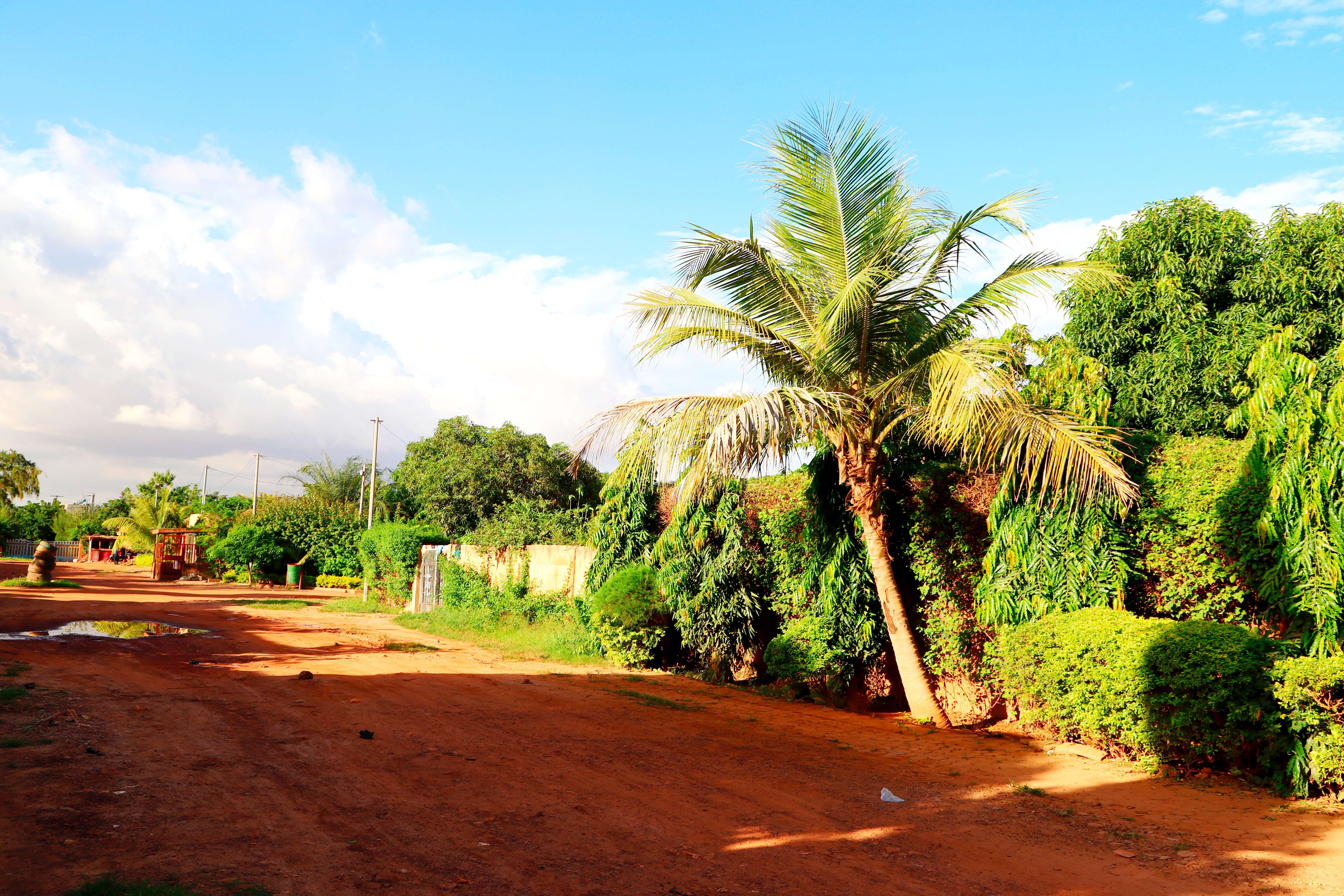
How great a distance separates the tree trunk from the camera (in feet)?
32.7

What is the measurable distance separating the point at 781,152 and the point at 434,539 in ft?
62.9

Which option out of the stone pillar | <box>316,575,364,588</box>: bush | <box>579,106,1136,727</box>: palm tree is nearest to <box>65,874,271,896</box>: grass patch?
<box>579,106,1136,727</box>: palm tree

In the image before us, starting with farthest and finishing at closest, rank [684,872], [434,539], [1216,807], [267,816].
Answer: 1. [434,539]
2. [1216,807]
3. [267,816]
4. [684,872]

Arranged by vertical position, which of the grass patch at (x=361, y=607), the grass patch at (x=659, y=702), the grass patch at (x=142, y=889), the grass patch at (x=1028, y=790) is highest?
the grass patch at (x=142, y=889)

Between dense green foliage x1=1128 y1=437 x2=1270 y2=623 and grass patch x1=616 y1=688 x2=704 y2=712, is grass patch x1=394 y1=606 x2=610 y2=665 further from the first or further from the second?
dense green foliage x1=1128 y1=437 x2=1270 y2=623

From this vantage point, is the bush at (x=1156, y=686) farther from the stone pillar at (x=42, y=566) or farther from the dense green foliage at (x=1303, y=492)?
the stone pillar at (x=42, y=566)

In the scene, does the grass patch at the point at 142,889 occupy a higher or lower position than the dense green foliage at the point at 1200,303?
lower

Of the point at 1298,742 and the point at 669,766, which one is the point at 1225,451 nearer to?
the point at 1298,742

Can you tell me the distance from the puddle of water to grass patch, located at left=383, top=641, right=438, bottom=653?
4299mm

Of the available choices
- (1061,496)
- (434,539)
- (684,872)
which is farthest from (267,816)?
(434,539)

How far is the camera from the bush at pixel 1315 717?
6207 millimetres

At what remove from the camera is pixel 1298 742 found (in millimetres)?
6500

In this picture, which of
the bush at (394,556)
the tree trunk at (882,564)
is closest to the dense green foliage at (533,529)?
the bush at (394,556)

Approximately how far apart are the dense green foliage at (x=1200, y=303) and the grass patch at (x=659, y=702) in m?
7.58
